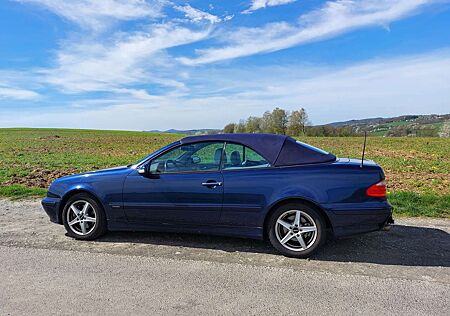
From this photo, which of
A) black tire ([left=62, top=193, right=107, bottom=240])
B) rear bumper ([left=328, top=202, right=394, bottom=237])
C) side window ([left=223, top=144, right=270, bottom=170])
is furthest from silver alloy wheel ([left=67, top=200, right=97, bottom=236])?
rear bumper ([left=328, top=202, right=394, bottom=237])

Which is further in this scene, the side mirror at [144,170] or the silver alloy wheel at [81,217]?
the silver alloy wheel at [81,217]

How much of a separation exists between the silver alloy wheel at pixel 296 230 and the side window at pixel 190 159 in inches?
44.5

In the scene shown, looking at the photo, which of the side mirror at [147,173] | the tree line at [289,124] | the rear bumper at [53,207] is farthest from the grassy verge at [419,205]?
the tree line at [289,124]

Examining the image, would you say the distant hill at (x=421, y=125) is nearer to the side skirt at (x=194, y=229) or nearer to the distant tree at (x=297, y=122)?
the distant tree at (x=297, y=122)

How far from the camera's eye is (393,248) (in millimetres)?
4430

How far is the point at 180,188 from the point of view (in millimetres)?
4508

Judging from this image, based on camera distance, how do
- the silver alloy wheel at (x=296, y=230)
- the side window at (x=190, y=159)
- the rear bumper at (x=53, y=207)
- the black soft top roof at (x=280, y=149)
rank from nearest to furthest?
the silver alloy wheel at (x=296, y=230) < the black soft top roof at (x=280, y=149) < the side window at (x=190, y=159) < the rear bumper at (x=53, y=207)

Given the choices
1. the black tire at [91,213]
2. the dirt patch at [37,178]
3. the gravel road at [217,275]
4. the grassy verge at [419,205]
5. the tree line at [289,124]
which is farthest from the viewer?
the tree line at [289,124]

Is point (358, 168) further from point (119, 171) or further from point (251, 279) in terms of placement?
point (119, 171)

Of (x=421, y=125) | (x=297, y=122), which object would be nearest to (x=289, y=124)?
(x=297, y=122)

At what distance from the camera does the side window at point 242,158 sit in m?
4.42

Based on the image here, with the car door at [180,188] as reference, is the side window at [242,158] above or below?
above

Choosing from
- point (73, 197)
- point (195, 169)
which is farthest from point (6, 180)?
point (195, 169)

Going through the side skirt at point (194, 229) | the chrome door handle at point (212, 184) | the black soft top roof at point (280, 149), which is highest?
the black soft top roof at point (280, 149)
